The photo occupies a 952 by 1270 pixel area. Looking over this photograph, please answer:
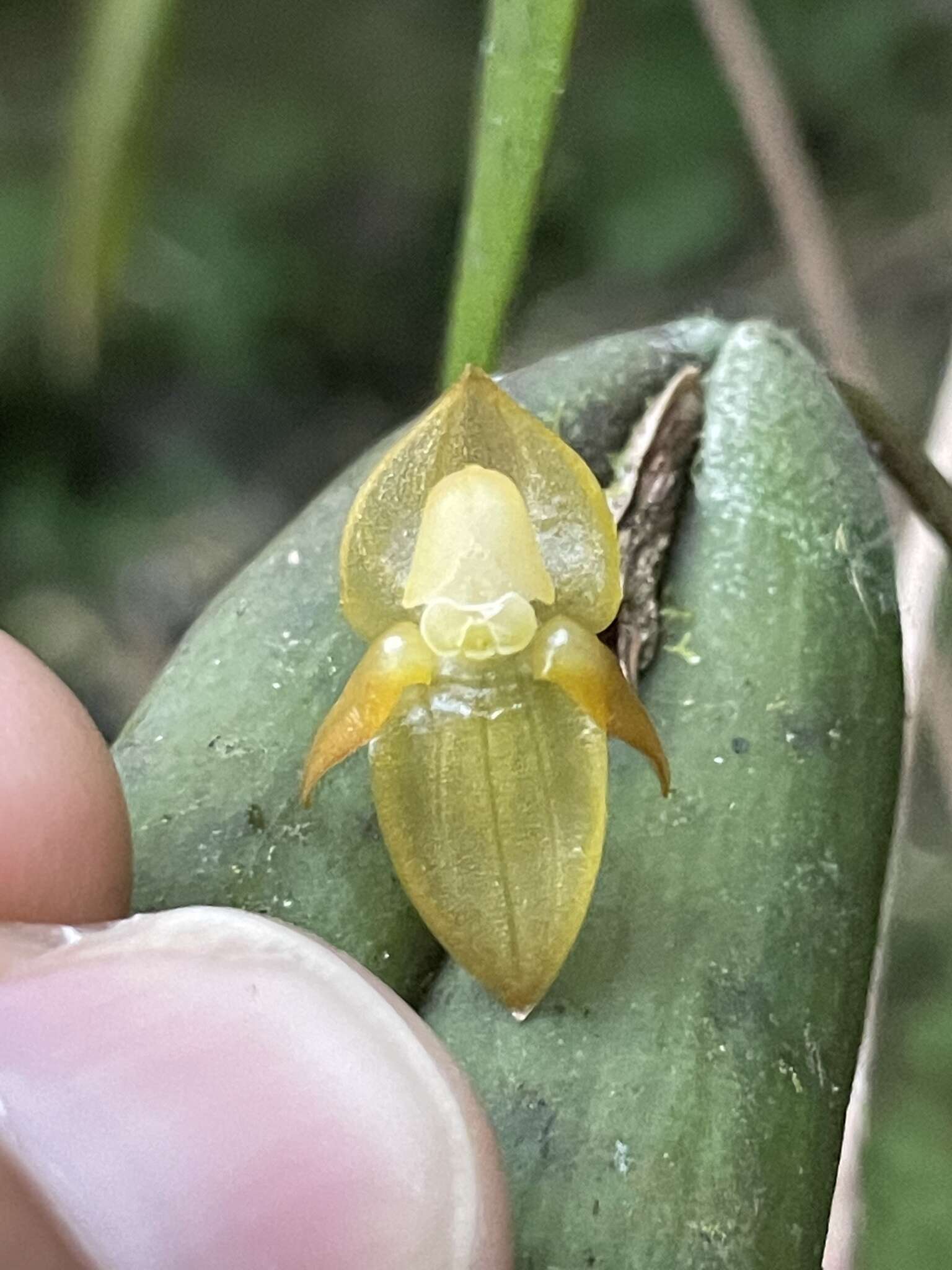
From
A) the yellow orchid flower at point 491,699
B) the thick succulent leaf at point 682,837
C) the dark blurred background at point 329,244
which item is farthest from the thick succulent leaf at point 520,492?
the dark blurred background at point 329,244

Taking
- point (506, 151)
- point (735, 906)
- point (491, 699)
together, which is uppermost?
point (506, 151)

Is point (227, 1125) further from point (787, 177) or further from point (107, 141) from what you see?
point (787, 177)

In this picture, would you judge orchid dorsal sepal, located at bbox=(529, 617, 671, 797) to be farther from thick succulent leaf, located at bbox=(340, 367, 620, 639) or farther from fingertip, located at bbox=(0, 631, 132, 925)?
fingertip, located at bbox=(0, 631, 132, 925)

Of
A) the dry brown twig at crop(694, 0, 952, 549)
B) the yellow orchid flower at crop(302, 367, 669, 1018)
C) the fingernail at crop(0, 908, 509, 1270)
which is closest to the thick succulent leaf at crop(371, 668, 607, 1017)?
the yellow orchid flower at crop(302, 367, 669, 1018)

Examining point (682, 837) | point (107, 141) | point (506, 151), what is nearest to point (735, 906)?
point (682, 837)

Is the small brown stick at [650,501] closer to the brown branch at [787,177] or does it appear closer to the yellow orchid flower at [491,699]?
the yellow orchid flower at [491,699]
